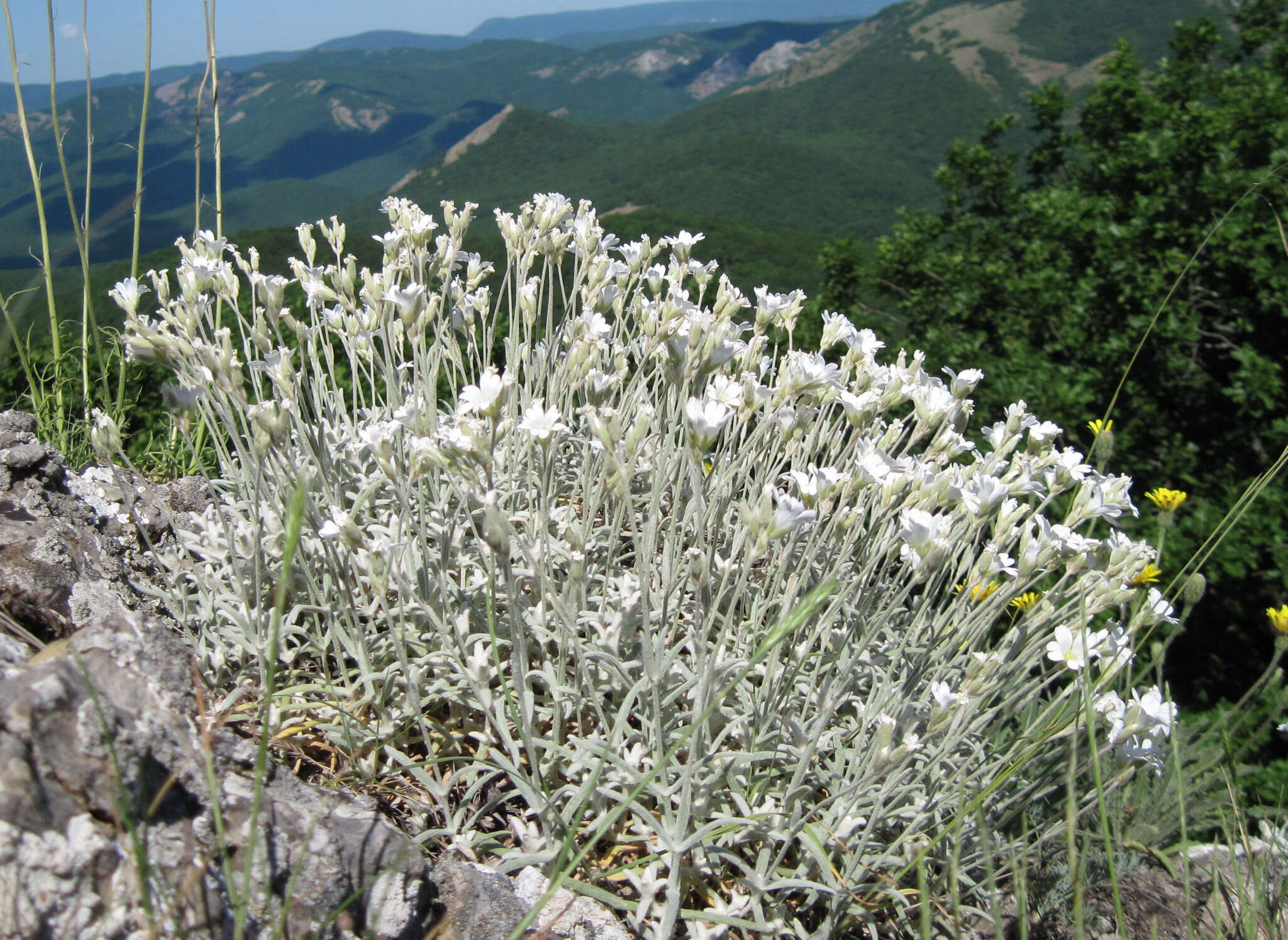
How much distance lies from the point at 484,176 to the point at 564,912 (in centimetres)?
9283

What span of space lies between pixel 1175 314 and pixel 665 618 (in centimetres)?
552

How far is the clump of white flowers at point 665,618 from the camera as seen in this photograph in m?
1.80

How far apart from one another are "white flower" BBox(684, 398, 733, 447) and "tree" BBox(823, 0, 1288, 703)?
253cm

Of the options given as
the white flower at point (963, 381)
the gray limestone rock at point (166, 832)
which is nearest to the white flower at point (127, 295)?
the gray limestone rock at point (166, 832)

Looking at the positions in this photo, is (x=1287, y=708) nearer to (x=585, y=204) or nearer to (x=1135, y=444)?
(x=1135, y=444)

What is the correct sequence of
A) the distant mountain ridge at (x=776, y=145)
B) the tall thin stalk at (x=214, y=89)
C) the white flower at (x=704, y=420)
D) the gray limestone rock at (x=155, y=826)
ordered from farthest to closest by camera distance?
the distant mountain ridge at (x=776, y=145), the tall thin stalk at (x=214, y=89), the white flower at (x=704, y=420), the gray limestone rock at (x=155, y=826)

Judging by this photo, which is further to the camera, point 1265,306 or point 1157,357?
point 1157,357

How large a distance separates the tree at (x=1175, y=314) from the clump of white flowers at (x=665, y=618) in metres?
2.00

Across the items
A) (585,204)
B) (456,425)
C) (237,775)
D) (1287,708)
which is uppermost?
(585,204)

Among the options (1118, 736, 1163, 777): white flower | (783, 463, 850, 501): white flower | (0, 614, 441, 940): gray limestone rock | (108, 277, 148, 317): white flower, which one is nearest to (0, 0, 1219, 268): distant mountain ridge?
(108, 277, 148, 317): white flower

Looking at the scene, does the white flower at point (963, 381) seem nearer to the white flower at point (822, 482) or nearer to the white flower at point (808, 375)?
the white flower at point (808, 375)

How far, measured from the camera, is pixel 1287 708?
3555 millimetres

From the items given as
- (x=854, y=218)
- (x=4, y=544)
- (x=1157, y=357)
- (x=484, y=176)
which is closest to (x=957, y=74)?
(x=854, y=218)

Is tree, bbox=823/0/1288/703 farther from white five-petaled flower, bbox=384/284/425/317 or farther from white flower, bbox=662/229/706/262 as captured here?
white five-petaled flower, bbox=384/284/425/317
